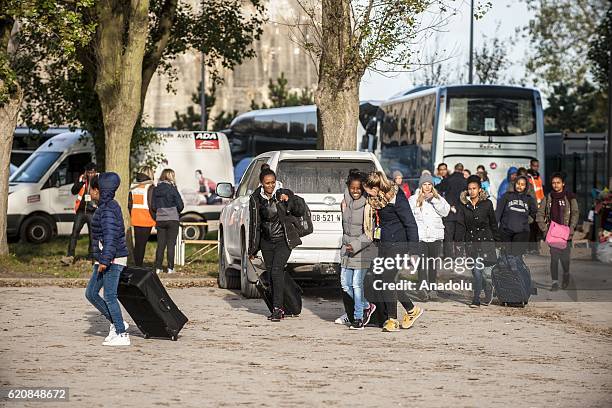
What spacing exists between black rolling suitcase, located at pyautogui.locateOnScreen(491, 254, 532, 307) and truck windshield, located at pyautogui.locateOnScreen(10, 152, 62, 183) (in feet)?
52.7

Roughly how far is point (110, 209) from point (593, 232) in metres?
17.2

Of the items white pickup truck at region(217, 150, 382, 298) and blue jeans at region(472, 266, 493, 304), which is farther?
blue jeans at region(472, 266, 493, 304)

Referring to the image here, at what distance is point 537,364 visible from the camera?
→ 37.8 feet

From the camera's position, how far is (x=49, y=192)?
102 ft

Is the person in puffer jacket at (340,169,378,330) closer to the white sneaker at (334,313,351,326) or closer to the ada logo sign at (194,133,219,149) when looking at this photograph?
the white sneaker at (334,313,351,326)

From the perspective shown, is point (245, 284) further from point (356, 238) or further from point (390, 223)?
point (390, 223)

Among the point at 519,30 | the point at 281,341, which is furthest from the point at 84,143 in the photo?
the point at 519,30

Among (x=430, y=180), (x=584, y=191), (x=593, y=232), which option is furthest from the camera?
(x=584, y=191)

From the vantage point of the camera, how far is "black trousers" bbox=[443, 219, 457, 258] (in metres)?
17.6

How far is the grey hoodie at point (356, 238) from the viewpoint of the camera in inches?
558

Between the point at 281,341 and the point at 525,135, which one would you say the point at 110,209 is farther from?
the point at 525,135

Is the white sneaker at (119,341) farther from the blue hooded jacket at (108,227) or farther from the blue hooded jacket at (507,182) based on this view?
the blue hooded jacket at (507,182)

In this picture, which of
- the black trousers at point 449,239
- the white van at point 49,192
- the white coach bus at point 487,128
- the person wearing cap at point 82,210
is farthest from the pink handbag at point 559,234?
the white van at point 49,192

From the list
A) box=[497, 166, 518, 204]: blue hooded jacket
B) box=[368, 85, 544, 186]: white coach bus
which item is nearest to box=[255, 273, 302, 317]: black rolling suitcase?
box=[497, 166, 518, 204]: blue hooded jacket
